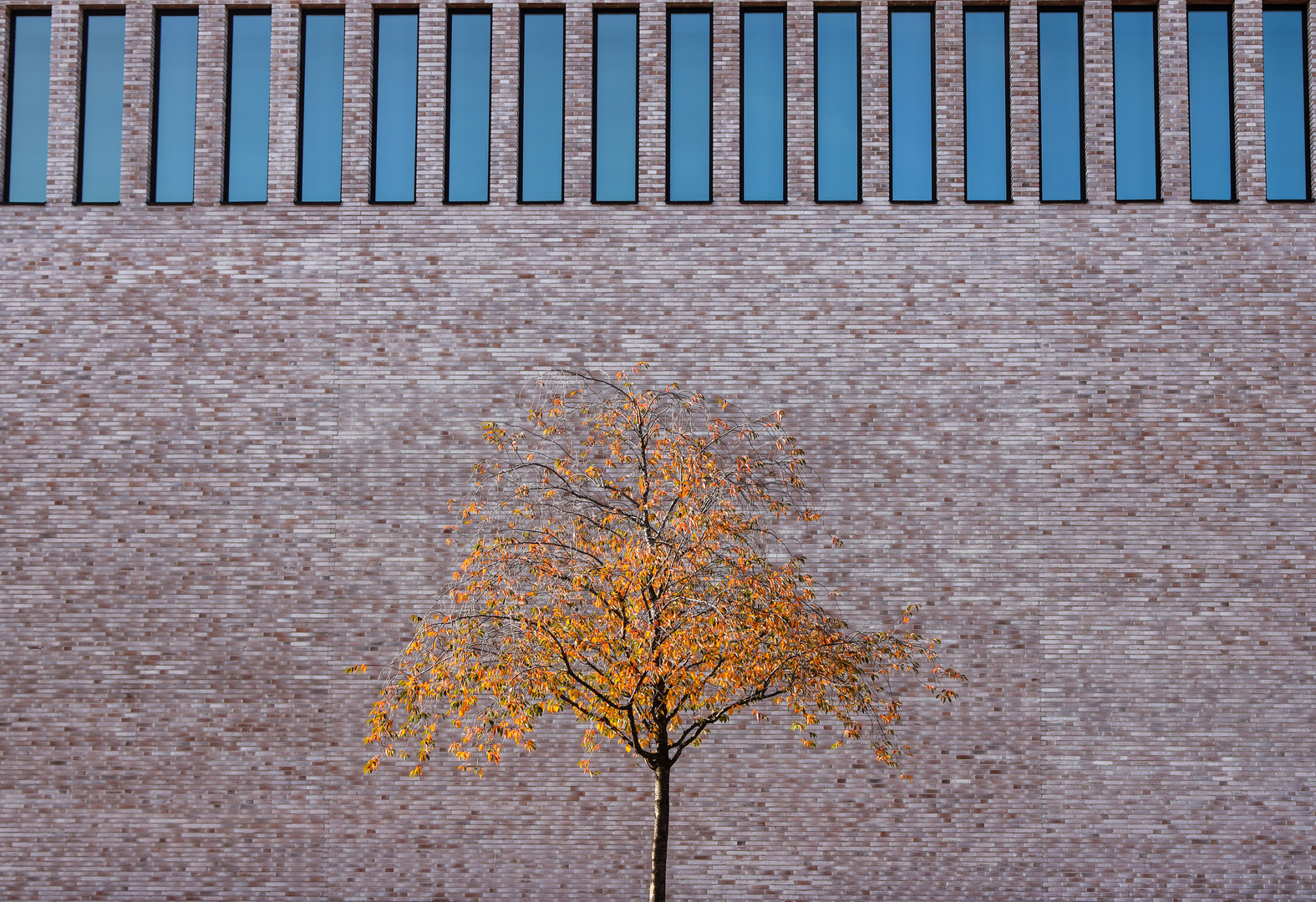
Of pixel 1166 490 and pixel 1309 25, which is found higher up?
pixel 1309 25

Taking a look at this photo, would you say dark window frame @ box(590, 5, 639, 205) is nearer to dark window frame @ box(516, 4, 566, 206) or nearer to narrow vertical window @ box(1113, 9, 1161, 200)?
dark window frame @ box(516, 4, 566, 206)

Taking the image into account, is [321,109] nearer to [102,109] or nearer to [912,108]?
[102,109]

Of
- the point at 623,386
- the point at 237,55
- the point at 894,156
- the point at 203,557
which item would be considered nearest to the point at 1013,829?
the point at 623,386

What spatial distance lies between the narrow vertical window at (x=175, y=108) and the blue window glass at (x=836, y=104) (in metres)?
8.04

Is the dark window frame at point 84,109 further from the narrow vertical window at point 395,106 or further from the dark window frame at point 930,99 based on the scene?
the dark window frame at point 930,99

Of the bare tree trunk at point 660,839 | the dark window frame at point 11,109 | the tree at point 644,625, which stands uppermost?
the dark window frame at point 11,109

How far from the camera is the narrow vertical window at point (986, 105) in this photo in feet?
43.2

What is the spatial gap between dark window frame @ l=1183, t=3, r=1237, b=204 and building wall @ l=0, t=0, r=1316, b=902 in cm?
16

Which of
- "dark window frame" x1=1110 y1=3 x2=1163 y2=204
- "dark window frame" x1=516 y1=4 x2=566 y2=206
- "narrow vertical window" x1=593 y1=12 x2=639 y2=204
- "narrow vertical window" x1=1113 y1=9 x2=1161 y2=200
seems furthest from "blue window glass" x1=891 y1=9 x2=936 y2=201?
"dark window frame" x1=516 y1=4 x2=566 y2=206

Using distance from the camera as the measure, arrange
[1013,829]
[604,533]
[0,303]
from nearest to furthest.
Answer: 1. [604,533]
2. [1013,829]
3. [0,303]

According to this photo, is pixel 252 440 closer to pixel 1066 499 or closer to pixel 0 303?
pixel 0 303

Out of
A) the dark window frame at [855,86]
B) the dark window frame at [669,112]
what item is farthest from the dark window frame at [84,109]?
the dark window frame at [855,86]

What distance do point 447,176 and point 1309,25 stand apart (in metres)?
A: 11.2

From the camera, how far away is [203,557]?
1262 centimetres
